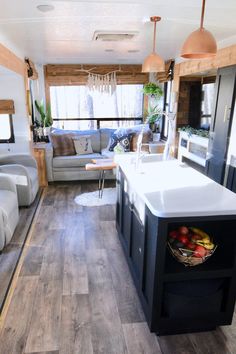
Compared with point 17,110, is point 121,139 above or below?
below

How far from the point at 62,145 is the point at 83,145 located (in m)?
0.40

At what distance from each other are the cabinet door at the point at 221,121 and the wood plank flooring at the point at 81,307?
5.78ft

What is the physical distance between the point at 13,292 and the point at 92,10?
8.17 ft

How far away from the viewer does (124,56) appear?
4.96 metres

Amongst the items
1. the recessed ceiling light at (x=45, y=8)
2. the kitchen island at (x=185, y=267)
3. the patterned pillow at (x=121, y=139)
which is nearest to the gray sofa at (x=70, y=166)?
the patterned pillow at (x=121, y=139)

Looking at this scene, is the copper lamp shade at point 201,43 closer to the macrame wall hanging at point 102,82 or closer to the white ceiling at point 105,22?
the white ceiling at point 105,22

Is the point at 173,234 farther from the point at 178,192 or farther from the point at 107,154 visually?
the point at 107,154

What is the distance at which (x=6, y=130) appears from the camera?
4.72 m

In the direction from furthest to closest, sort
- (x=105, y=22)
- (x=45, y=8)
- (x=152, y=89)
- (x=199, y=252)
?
(x=152, y=89), (x=105, y=22), (x=45, y=8), (x=199, y=252)

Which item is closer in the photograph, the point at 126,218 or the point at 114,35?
the point at 126,218

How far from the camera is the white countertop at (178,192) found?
1.57 meters

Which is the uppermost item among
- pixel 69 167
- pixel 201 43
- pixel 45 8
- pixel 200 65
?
pixel 45 8

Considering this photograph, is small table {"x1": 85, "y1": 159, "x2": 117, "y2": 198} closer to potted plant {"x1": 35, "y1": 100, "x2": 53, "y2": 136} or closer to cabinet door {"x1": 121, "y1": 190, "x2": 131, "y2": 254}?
cabinet door {"x1": 121, "y1": 190, "x2": 131, "y2": 254}

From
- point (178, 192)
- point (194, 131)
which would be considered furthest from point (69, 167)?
point (178, 192)
